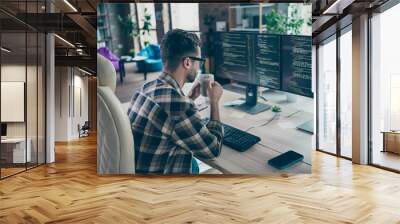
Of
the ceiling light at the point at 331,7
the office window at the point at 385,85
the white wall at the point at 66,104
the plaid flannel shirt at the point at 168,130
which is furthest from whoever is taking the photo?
the white wall at the point at 66,104

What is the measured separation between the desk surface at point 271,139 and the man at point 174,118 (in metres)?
0.24

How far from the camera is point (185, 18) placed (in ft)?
20.9

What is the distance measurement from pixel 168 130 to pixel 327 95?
606 centimetres

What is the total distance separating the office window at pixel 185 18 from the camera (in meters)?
6.38

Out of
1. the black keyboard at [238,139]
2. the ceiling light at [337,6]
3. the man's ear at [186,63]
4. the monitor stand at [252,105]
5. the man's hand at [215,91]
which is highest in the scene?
the ceiling light at [337,6]

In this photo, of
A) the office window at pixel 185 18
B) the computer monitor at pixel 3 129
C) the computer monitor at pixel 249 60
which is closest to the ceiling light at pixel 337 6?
the computer monitor at pixel 249 60

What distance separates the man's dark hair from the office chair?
0.90 metres

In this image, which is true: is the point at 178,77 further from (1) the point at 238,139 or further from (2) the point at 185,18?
(1) the point at 238,139

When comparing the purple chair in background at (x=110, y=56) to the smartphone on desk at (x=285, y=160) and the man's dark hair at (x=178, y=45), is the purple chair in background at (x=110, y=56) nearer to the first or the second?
the man's dark hair at (x=178, y=45)

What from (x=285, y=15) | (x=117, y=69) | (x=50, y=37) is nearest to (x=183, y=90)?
(x=117, y=69)

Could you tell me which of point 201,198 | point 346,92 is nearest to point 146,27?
point 201,198

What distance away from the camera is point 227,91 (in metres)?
6.37

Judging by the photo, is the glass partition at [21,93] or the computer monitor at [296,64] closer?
the computer monitor at [296,64]

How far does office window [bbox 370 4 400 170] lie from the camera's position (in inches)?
279
